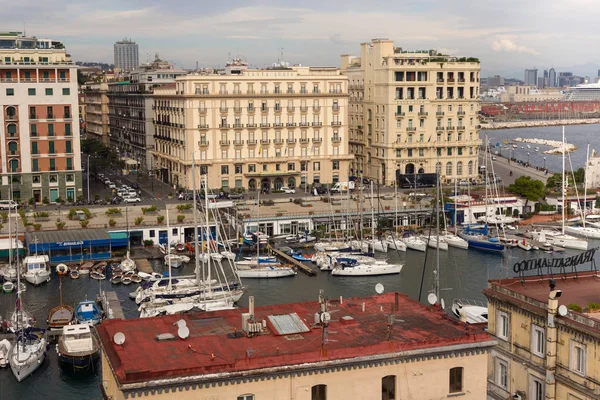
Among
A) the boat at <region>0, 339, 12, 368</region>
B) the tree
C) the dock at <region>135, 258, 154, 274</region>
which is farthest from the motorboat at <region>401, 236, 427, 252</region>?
the boat at <region>0, 339, 12, 368</region>

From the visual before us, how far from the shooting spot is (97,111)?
112 m

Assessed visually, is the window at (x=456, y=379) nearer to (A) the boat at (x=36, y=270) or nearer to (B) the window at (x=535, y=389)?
(B) the window at (x=535, y=389)

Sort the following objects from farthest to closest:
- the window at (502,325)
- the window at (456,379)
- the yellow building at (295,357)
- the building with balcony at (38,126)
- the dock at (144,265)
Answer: the building with balcony at (38,126) < the dock at (144,265) < the window at (502,325) < the window at (456,379) < the yellow building at (295,357)

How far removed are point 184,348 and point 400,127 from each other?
194 feet

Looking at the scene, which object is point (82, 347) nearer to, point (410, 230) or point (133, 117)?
point (410, 230)

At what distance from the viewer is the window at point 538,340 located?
22.2 m

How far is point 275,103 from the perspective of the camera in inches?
2813

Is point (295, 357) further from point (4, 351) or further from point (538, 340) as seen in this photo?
point (4, 351)

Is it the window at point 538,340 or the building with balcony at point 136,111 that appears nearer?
the window at point 538,340

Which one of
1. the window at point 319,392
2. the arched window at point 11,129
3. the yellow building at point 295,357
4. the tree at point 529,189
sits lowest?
the tree at point 529,189

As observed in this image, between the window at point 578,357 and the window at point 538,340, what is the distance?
1036mm

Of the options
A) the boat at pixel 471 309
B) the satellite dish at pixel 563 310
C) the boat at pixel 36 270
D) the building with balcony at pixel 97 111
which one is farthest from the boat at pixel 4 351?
the building with balcony at pixel 97 111

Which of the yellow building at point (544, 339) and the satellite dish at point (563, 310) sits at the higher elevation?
the satellite dish at point (563, 310)

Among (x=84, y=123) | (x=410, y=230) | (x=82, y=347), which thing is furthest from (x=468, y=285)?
(x=84, y=123)
